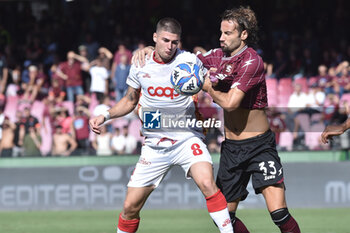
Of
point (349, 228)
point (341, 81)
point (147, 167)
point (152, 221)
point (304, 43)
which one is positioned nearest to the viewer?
point (147, 167)

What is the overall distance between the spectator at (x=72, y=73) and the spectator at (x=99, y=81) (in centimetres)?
35

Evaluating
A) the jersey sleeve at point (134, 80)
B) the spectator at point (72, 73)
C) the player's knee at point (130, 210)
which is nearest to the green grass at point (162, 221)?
the player's knee at point (130, 210)

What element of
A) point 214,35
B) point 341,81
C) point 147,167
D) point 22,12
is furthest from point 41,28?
point 147,167

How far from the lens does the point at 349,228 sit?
35.2 feet

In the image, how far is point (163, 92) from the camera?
24.7 ft

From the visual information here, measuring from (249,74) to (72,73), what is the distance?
11609 mm

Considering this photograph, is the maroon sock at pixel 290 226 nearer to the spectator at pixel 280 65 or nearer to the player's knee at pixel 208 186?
the player's knee at pixel 208 186

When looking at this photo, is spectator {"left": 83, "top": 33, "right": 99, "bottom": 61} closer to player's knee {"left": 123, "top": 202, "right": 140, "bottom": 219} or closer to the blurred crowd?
the blurred crowd

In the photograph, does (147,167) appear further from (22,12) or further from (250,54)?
(22,12)

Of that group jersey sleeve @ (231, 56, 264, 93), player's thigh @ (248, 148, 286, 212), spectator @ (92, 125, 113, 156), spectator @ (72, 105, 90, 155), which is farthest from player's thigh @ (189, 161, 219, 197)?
spectator @ (72, 105, 90, 155)

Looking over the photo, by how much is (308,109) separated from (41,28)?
355 inches

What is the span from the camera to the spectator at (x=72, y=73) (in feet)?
59.0

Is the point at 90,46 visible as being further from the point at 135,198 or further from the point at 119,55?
the point at 135,198

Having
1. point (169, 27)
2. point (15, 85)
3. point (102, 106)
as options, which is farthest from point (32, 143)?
point (169, 27)
